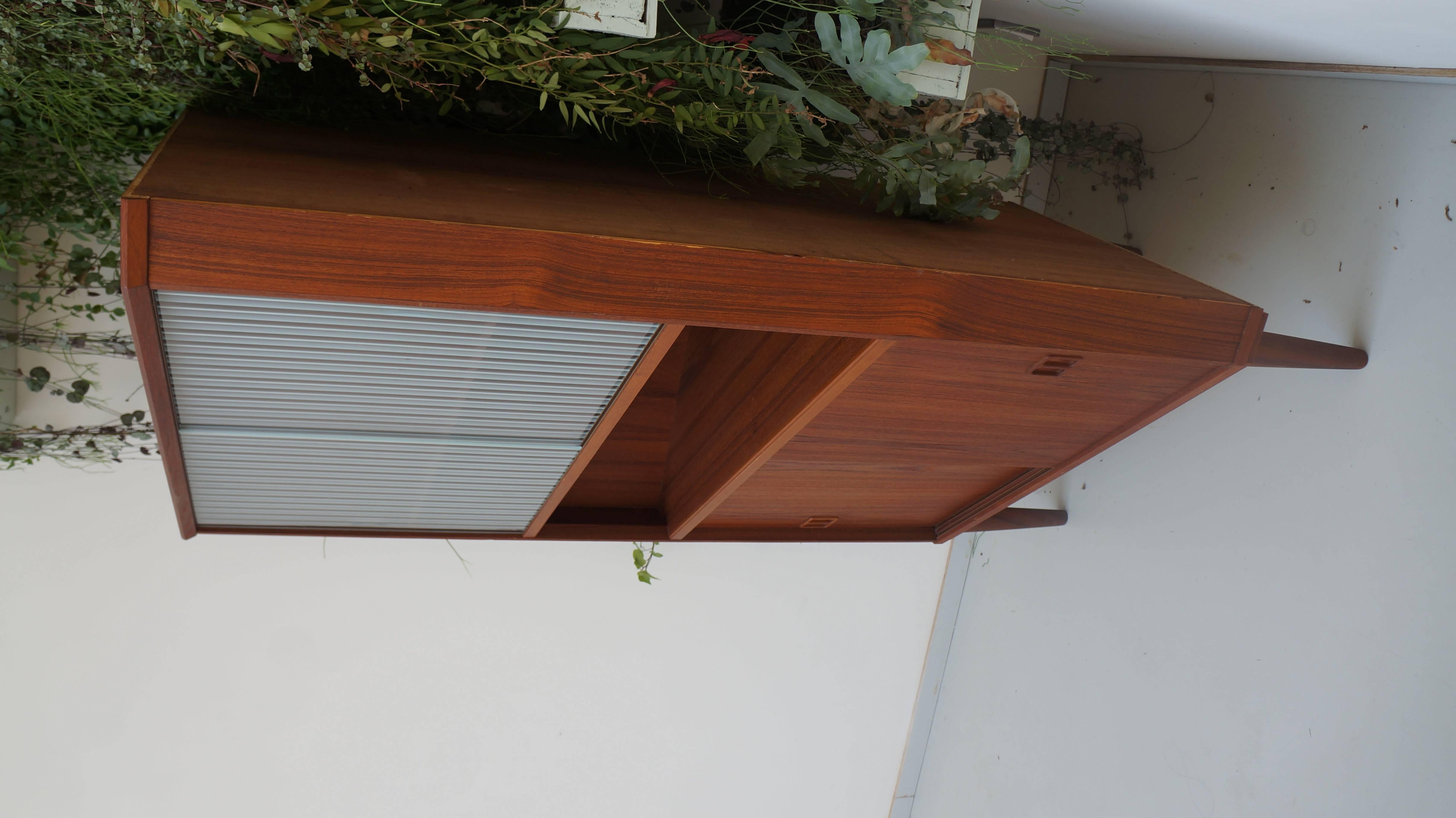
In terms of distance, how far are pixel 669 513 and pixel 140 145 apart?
1.03 metres

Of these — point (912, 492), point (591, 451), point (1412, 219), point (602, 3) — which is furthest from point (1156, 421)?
point (602, 3)

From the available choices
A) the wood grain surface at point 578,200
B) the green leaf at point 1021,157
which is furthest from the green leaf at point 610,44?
the green leaf at point 1021,157

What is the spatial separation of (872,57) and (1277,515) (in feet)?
4.73

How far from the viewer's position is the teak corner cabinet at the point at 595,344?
858 millimetres

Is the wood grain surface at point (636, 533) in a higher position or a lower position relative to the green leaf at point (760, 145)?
lower

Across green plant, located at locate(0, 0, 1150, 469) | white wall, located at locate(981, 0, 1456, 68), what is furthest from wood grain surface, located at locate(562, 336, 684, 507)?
white wall, located at locate(981, 0, 1456, 68)

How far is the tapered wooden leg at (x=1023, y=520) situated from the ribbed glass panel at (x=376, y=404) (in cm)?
100

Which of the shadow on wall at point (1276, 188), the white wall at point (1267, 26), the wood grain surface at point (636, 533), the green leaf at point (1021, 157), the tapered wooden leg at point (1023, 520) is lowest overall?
the tapered wooden leg at point (1023, 520)

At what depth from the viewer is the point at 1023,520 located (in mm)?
2156

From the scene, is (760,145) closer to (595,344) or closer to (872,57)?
(872,57)

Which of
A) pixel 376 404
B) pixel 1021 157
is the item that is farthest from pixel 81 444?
pixel 1021 157

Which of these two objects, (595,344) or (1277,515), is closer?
(595,344)

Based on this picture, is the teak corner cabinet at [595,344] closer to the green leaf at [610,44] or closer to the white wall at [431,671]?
the green leaf at [610,44]

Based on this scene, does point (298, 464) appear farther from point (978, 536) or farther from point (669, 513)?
point (978, 536)
